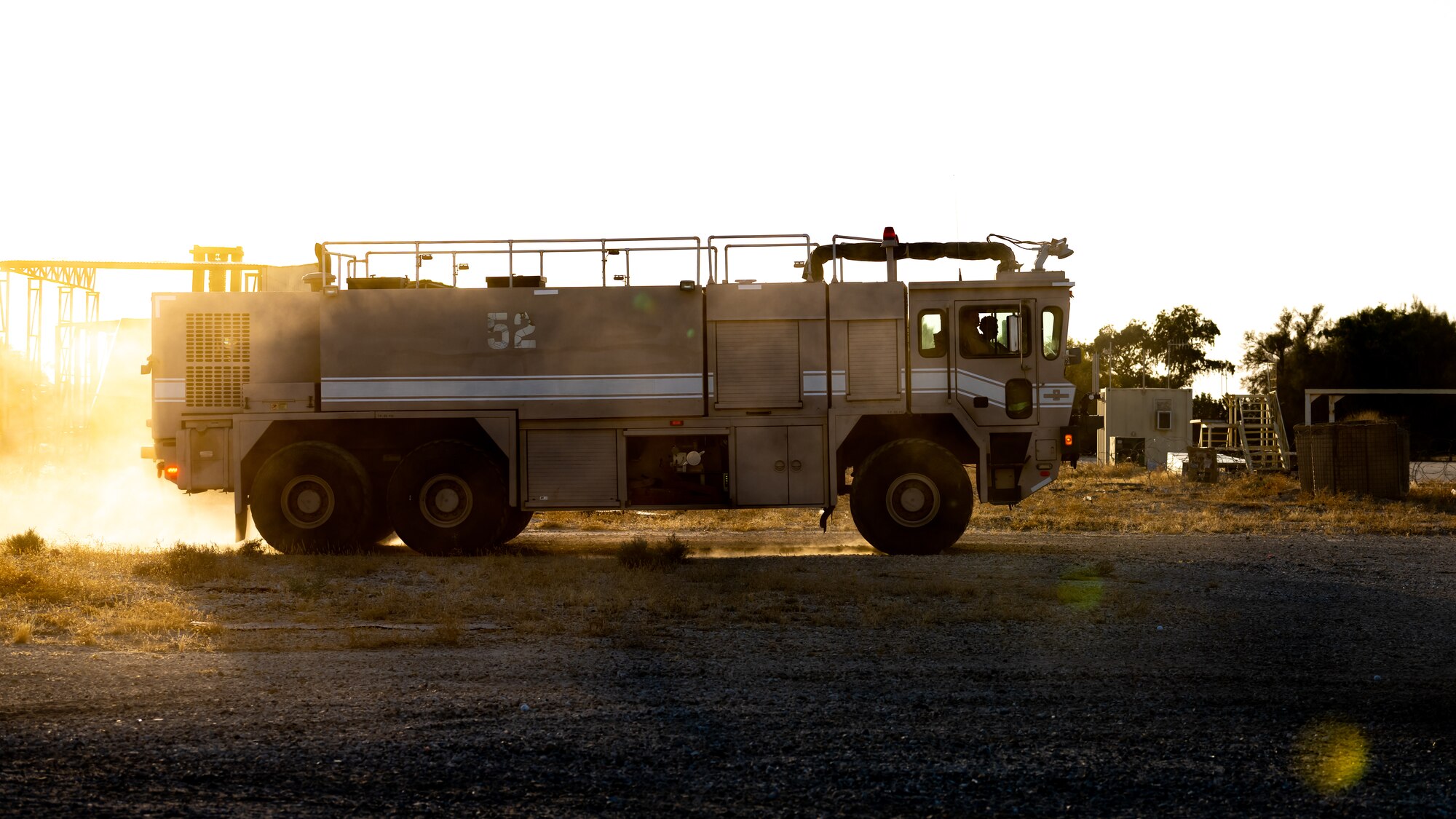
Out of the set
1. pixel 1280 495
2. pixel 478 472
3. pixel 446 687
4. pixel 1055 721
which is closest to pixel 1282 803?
pixel 1055 721

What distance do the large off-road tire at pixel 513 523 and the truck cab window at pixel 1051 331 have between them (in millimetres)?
7050

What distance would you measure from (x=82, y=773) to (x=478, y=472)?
394 inches

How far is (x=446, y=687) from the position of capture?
24.8 feet

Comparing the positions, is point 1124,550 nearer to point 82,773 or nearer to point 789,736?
Result: point 789,736

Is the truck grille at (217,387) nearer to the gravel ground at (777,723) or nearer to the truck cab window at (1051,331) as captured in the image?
the gravel ground at (777,723)

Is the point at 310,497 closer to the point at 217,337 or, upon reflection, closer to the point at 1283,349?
the point at 217,337

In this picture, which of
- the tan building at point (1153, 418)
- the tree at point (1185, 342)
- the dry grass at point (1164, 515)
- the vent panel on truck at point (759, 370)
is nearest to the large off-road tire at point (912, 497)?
the vent panel on truck at point (759, 370)

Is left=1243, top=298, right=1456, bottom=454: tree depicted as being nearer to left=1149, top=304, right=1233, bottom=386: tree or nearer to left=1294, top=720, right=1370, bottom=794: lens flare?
left=1149, top=304, right=1233, bottom=386: tree

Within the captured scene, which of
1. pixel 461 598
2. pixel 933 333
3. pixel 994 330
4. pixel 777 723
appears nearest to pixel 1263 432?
pixel 994 330

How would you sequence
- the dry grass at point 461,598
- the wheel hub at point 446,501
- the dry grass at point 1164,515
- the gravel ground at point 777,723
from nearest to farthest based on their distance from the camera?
the gravel ground at point 777,723 → the dry grass at point 461,598 → the wheel hub at point 446,501 → the dry grass at point 1164,515

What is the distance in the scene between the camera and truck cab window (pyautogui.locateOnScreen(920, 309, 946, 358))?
51.8ft

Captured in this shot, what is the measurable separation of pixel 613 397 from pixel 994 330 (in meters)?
4.88

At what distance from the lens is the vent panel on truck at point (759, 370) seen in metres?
15.6

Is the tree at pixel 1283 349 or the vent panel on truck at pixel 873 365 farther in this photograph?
the tree at pixel 1283 349
